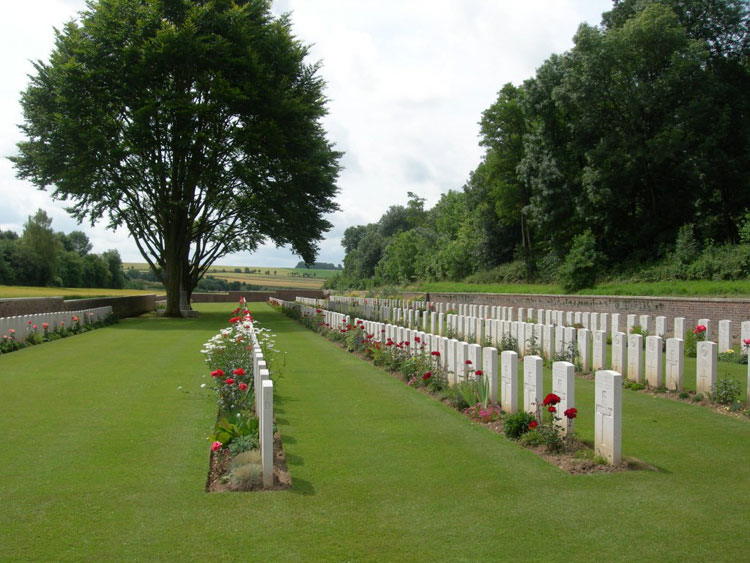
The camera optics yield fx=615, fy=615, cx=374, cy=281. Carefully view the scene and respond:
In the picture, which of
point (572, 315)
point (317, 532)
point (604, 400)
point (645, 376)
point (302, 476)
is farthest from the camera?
point (572, 315)

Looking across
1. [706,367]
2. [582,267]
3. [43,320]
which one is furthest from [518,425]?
[582,267]

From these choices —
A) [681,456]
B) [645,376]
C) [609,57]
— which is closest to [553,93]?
[609,57]

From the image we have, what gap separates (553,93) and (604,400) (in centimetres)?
2504

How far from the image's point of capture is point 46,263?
5688cm

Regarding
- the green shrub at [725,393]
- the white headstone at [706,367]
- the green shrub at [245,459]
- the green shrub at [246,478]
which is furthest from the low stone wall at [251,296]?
the green shrub at [246,478]

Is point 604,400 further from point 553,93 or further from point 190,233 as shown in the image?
point 190,233

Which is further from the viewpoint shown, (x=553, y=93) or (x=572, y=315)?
(x=553, y=93)

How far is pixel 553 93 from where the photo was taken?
28.0 meters

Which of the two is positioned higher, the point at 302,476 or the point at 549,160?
the point at 549,160

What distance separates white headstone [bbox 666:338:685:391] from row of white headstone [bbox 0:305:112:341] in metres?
14.6

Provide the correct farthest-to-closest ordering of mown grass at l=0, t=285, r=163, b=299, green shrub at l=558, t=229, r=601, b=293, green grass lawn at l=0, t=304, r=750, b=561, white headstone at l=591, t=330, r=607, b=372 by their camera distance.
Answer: mown grass at l=0, t=285, r=163, b=299 < green shrub at l=558, t=229, r=601, b=293 < white headstone at l=591, t=330, r=607, b=372 < green grass lawn at l=0, t=304, r=750, b=561

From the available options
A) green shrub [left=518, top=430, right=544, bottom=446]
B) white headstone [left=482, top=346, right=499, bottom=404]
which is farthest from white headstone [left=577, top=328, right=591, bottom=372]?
green shrub [left=518, top=430, right=544, bottom=446]

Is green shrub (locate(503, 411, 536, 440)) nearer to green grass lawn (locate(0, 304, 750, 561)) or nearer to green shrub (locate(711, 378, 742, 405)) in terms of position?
green grass lawn (locate(0, 304, 750, 561))

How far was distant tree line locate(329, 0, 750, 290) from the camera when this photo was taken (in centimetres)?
2416
